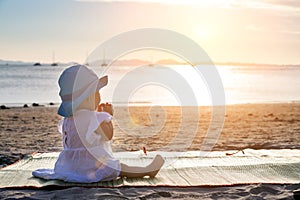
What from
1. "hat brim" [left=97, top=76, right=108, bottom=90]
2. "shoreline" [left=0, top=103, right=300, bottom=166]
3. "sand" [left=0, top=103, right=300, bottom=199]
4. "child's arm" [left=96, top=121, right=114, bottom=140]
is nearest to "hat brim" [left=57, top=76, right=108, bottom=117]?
"hat brim" [left=97, top=76, right=108, bottom=90]

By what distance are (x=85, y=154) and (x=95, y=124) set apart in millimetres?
318

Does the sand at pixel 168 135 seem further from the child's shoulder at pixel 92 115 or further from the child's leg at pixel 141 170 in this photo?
the child's shoulder at pixel 92 115

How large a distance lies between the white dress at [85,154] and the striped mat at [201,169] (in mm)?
88

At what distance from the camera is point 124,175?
14.4 feet

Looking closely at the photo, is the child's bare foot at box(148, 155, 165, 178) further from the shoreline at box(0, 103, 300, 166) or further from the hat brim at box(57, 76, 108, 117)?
the shoreline at box(0, 103, 300, 166)

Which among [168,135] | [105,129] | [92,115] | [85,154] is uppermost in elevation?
[92,115]

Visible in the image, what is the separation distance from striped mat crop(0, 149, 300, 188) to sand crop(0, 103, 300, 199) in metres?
0.23

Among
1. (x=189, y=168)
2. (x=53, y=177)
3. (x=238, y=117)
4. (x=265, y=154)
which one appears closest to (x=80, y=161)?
(x=53, y=177)

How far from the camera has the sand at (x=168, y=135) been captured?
12.6ft

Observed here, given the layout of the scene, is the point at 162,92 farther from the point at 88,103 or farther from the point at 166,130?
the point at 88,103

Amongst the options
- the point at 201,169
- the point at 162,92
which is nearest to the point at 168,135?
the point at 201,169

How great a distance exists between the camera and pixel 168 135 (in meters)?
9.00

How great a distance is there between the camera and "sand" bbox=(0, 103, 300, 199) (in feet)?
12.6

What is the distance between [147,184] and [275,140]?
15.0ft
